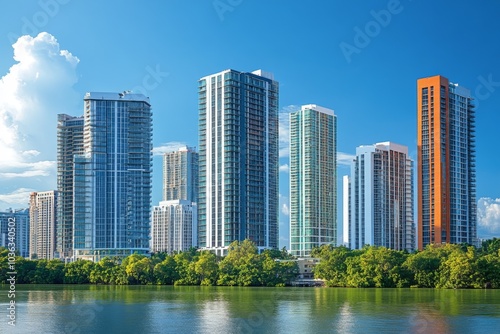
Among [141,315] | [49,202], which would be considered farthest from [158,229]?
[141,315]

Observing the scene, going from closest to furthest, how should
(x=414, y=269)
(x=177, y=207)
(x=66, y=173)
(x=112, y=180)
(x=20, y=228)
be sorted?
1. (x=414, y=269)
2. (x=112, y=180)
3. (x=66, y=173)
4. (x=177, y=207)
5. (x=20, y=228)

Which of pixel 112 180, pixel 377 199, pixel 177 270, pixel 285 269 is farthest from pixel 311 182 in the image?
pixel 177 270

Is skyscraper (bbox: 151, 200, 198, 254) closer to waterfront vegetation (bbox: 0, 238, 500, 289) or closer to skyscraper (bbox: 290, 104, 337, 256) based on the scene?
skyscraper (bbox: 290, 104, 337, 256)

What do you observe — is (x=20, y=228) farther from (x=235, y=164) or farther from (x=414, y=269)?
(x=414, y=269)

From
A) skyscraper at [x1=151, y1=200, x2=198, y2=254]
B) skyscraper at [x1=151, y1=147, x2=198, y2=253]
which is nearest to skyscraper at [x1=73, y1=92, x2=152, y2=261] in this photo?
skyscraper at [x1=151, y1=147, x2=198, y2=253]

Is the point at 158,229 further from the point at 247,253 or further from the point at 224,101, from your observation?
the point at 247,253
